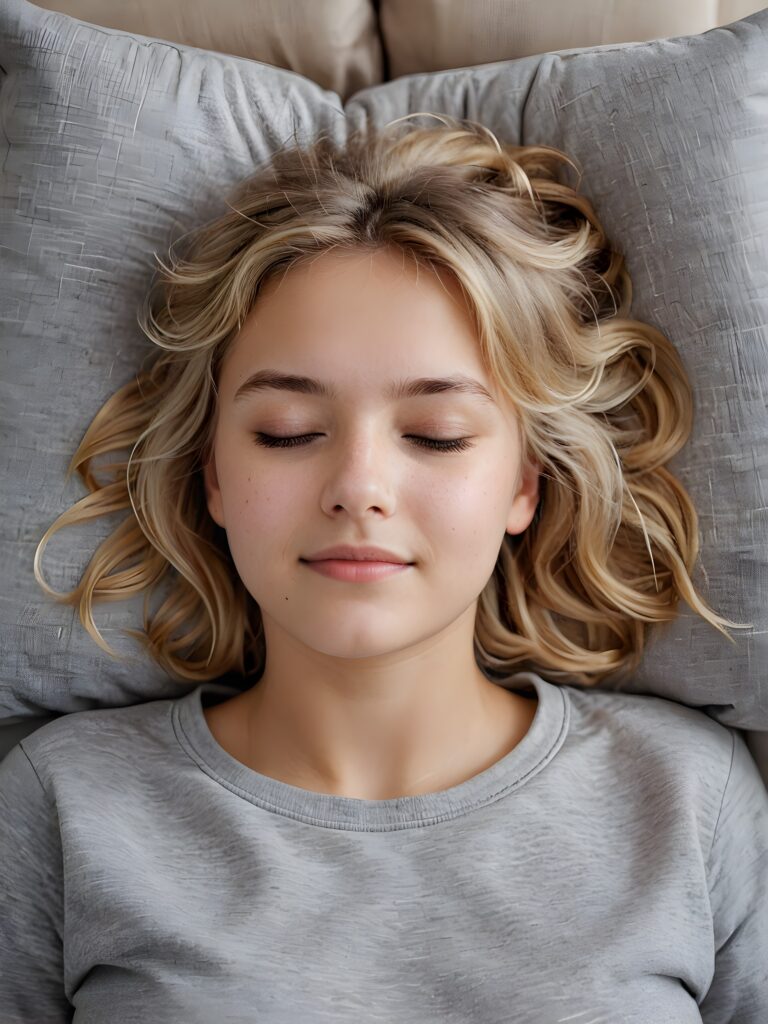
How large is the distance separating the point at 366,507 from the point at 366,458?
54 millimetres

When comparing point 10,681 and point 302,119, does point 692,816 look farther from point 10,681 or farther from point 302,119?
point 302,119

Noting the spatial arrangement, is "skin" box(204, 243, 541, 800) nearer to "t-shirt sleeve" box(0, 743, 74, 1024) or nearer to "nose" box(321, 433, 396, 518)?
"nose" box(321, 433, 396, 518)

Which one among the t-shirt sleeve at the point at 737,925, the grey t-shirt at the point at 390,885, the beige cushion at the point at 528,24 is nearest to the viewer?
the grey t-shirt at the point at 390,885

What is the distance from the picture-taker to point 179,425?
150 centimetres

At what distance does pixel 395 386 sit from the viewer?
127 cm

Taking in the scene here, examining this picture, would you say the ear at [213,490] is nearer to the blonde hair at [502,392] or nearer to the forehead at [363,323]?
the blonde hair at [502,392]

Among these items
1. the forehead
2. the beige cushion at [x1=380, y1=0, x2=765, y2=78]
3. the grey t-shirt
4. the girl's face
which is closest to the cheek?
the girl's face

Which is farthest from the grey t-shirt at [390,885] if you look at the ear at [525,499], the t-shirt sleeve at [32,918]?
the ear at [525,499]

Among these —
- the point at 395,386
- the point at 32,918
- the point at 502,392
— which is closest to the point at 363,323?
the point at 395,386

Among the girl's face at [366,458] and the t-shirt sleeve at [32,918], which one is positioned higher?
the girl's face at [366,458]

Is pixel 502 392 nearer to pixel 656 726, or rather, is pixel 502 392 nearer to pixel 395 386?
pixel 395 386

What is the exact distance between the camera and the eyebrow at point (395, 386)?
127 centimetres

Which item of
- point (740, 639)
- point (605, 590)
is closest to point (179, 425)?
point (605, 590)

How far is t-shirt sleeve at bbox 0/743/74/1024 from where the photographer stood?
4.45 feet
